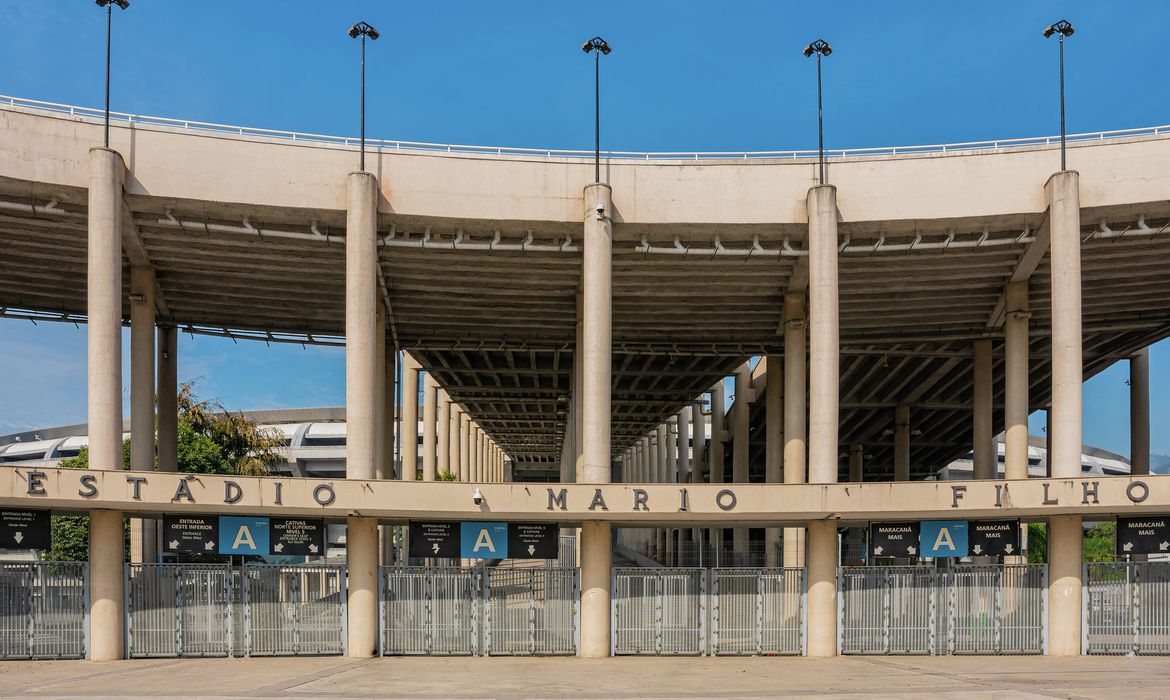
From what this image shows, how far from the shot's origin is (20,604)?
27172mm

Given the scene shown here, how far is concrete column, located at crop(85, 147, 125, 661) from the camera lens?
27500mm

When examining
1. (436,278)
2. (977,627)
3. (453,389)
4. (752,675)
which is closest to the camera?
(752,675)

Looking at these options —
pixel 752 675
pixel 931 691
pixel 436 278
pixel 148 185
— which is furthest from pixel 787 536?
pixel 148 185

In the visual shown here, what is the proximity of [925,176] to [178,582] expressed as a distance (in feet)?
78.1

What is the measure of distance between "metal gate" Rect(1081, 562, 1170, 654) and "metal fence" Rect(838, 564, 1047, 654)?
1.30 metres

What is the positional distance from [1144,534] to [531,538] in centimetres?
1695

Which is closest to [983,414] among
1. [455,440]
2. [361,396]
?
[361,396]

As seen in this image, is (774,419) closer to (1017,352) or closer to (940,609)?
(1017,352)

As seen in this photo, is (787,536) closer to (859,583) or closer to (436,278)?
(859,583)

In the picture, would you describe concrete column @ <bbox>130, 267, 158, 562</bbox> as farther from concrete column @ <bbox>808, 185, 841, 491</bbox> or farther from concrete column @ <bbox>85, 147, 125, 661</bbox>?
concrete column @ <bbox>808, 185, 841, 491</bbox>

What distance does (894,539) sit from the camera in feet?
99.6

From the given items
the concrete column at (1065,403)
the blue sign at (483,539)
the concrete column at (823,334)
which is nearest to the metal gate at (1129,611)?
the concrete column at (1065,403)

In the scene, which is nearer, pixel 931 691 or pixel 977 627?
pixel 931 691

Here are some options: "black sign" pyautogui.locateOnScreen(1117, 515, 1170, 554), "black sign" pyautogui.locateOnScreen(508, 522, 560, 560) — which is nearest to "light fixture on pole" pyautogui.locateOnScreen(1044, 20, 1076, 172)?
"black sign" pyautogui.locateOnScreen(1117, 515, 1170, 554)
